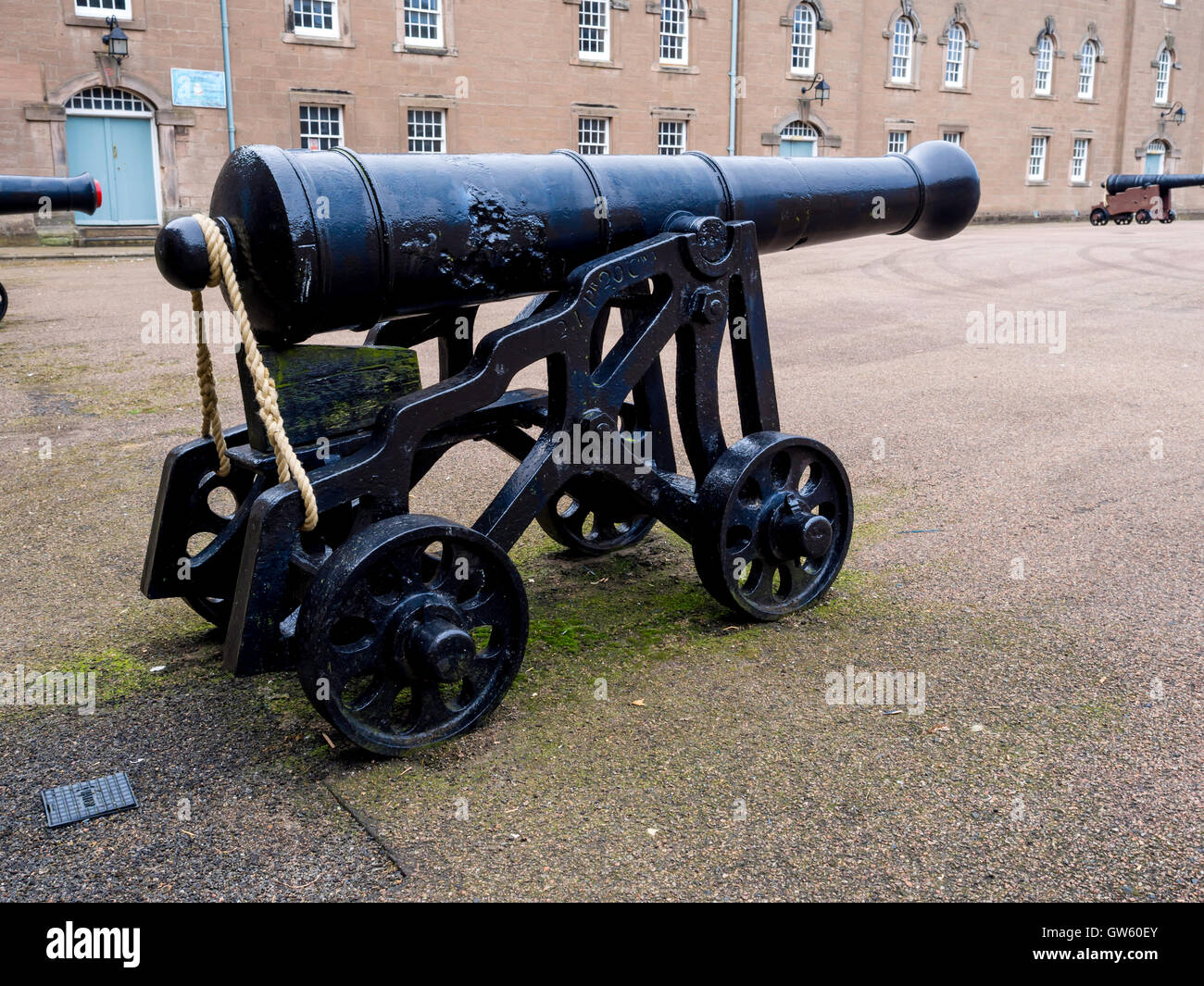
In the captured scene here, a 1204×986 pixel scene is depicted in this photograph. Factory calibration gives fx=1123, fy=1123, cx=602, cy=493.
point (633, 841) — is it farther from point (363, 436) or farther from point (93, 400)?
point (93, 400)

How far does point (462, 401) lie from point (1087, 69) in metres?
44.2

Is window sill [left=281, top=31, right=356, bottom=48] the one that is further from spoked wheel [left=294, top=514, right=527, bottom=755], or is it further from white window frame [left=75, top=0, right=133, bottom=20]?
spoked wheel [left=294, top=514, right=527, bottom=755]

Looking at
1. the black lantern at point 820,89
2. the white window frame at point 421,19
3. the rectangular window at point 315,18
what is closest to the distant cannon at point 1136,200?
the black lantern at point 820,89

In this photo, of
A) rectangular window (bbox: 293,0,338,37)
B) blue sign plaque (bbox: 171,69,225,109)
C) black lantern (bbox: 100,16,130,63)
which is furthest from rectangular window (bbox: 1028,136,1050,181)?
black lantern (bbox: 100,16,130,63)

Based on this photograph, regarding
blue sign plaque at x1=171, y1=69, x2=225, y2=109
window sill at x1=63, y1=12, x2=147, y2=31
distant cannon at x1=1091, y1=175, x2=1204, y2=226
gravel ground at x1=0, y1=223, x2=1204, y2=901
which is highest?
window sill at x1=63, y1=12, x2=147, y2=31

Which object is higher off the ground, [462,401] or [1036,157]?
[1036,157]

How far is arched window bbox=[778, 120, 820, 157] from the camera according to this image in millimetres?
32031

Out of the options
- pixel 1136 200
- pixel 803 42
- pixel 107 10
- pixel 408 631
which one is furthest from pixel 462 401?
pixel 1136 200

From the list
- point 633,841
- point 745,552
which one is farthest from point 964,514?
point 633,841

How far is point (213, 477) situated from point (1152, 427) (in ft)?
19.5

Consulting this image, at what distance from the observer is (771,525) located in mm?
4070

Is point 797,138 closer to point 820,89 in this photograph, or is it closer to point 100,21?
point 820,89

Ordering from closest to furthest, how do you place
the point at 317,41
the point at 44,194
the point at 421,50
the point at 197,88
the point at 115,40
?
the point at 44,194 → the point at 115,40 → the point at 197,88 → the point at 317,41 → the point at 421,50

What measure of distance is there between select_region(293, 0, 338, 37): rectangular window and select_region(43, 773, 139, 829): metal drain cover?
24556 mm
